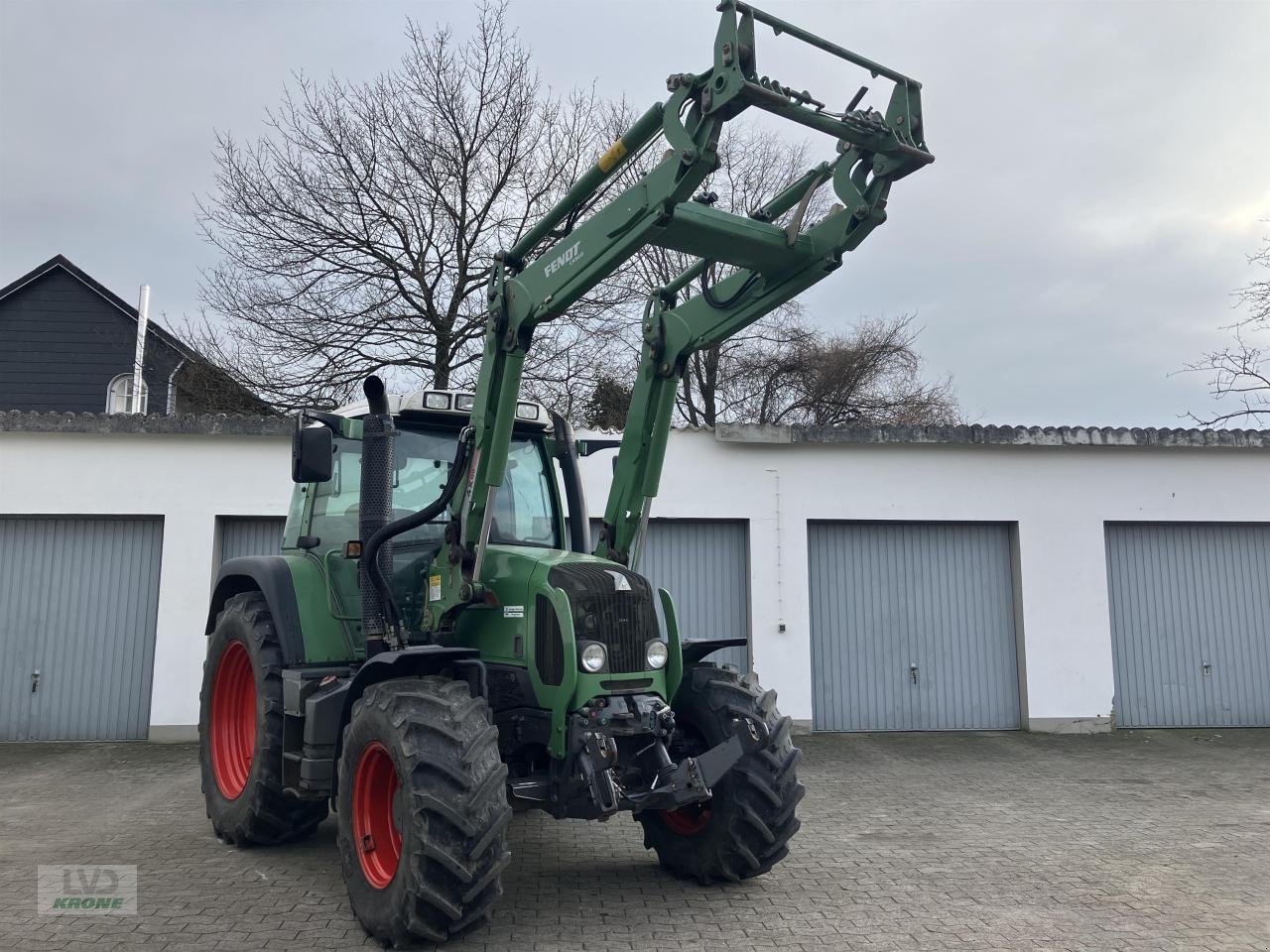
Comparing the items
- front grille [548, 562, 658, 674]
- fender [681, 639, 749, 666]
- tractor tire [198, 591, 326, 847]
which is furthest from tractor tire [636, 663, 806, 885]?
tractor tire [198, 591, 326, 847]

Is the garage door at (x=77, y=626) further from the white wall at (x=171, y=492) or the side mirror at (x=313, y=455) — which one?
the side mirror at (x=313, y=455)

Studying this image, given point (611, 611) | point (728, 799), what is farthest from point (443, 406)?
point (728, 799)

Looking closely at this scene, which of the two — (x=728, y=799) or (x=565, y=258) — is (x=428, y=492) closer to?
(x=565, y=258)

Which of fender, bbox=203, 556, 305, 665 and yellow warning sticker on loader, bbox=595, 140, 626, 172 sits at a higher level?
yellow warning sticker on loader, bbox=595, 140, 626, 172

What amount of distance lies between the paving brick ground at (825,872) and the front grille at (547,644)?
117cm

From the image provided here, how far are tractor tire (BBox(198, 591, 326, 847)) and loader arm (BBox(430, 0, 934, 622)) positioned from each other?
126 cm

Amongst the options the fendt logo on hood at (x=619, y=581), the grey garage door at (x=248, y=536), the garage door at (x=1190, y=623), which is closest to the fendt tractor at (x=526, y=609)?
the fendt logo on hood at (x=619, y=581)

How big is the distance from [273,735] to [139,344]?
1330cm

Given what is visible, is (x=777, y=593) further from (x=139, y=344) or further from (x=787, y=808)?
(x=139, y=344)

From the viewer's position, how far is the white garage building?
1015 centimetres

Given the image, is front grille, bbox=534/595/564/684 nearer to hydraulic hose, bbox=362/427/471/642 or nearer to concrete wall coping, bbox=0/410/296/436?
hydraulic hose, bbox=362/427/471/642

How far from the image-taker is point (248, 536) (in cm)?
1047

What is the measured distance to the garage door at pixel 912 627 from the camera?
10992mm

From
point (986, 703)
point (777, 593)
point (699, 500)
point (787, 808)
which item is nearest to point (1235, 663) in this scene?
point (986, 703)
